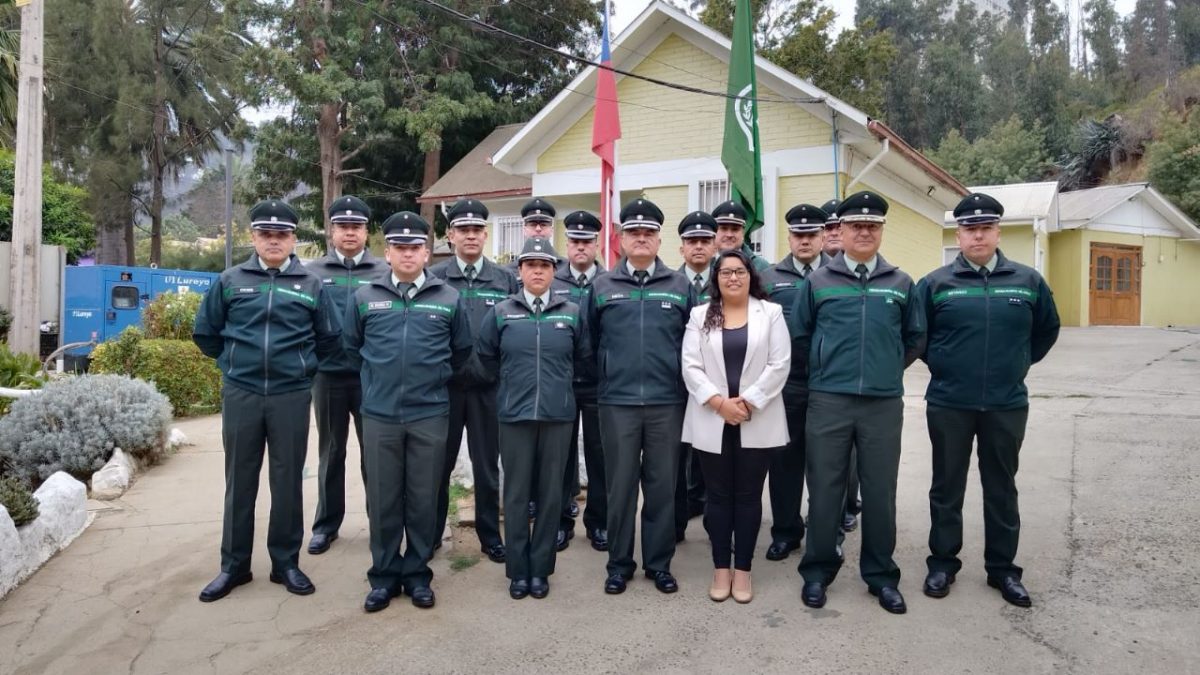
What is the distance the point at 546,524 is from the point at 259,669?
1576 mm

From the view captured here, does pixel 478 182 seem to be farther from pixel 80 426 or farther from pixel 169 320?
pixel 80 426

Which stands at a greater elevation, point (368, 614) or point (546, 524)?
point (546, 524)

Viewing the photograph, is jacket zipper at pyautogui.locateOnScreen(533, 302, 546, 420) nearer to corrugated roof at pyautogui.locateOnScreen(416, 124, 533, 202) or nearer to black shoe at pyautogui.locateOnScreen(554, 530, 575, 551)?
black shoe at pyautogui.locateOnScreen(554, 530, 575, 551)

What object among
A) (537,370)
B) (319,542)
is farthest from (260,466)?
(537,370)

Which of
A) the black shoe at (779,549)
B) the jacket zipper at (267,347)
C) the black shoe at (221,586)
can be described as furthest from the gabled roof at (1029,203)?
the black shoe at (221,586)

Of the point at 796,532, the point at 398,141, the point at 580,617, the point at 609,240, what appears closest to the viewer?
the point at 580,617

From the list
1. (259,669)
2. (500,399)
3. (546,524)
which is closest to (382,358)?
(500,399)

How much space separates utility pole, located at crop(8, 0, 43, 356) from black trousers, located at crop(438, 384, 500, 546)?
7318 millimetres

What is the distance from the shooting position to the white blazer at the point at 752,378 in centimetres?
424

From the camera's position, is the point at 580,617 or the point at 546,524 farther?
the point at 546,524

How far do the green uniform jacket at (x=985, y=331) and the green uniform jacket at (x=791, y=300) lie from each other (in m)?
0.72

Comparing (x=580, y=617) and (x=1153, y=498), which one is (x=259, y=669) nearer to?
(x=580, y=617)

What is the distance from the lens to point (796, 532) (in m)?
5.09

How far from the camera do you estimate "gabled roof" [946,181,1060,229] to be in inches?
816
